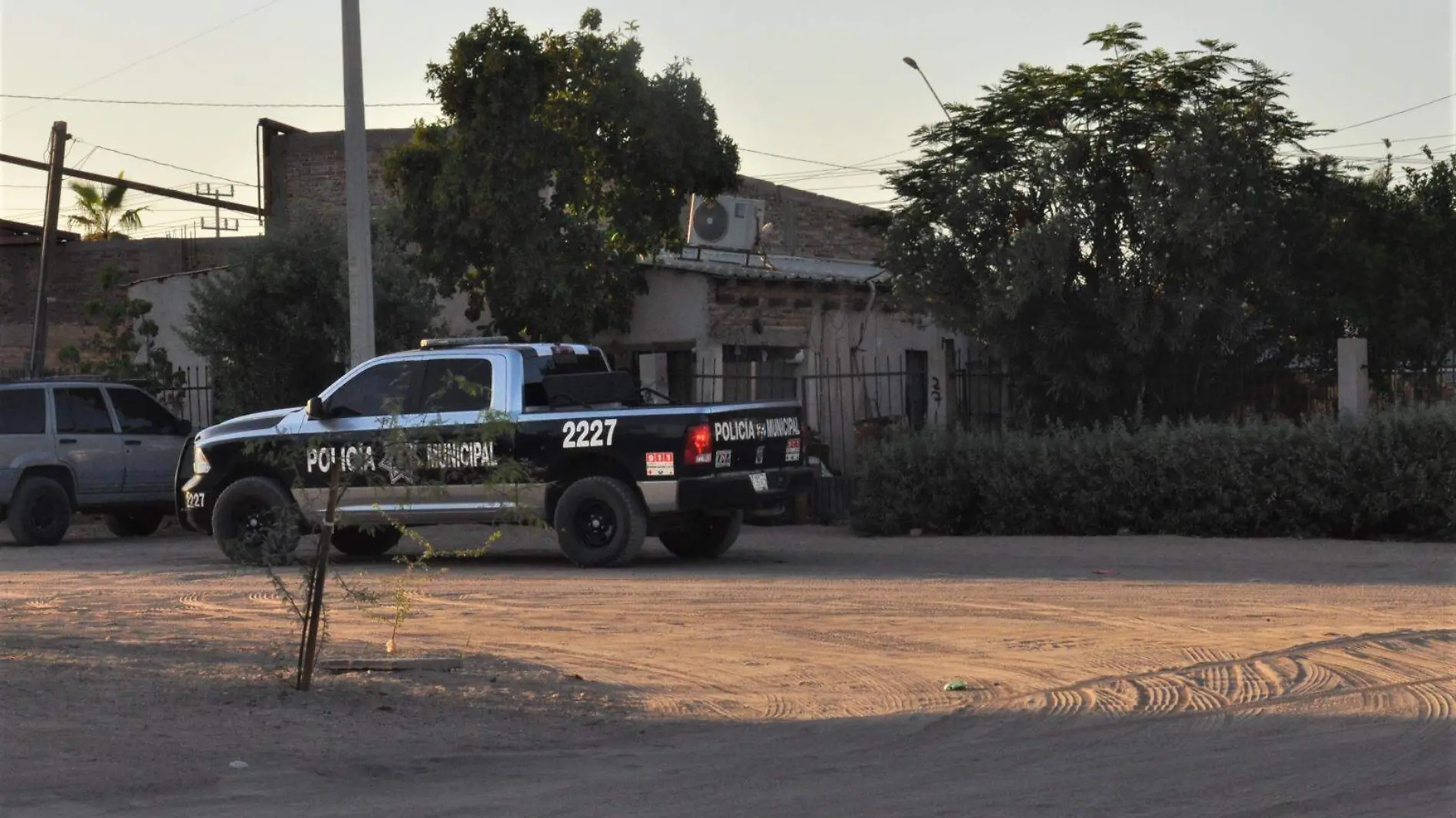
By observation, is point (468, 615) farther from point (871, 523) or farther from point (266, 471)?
point (871, 523)

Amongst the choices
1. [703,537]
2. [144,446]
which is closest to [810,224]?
[144,446]

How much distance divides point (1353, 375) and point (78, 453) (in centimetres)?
1443

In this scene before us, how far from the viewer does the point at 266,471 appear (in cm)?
1689

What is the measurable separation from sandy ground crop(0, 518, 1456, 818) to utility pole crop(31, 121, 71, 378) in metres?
16.2

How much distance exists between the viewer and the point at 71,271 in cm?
3912

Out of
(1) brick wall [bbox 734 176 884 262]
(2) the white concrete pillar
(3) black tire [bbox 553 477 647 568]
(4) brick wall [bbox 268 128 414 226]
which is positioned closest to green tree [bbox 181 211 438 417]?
(3) black tire [bbox 553 477 647 568]

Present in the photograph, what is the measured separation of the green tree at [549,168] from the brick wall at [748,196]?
41.8 ft

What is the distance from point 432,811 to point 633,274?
1748cm

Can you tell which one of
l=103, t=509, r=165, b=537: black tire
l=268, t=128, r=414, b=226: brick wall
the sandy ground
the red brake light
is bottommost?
the sandy ground

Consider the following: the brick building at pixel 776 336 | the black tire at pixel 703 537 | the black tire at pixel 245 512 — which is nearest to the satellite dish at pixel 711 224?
the brick building at pixel 776 336

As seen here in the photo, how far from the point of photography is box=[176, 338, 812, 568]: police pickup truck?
15.3 m

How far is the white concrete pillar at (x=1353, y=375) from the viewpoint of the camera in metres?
18.9

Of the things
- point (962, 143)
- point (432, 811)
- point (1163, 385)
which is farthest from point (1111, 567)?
point (432, 811)

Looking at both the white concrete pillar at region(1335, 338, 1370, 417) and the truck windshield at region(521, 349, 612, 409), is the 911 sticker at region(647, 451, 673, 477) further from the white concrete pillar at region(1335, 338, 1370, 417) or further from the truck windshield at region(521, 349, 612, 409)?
the white concrete pillar at region(1335, 338, 1370, 417)
